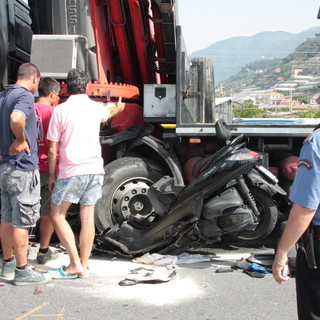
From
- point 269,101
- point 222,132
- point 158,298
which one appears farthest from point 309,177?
point 269,101

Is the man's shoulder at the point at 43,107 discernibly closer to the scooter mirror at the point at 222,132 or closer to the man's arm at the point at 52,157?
the man's arm at the point at 52,157

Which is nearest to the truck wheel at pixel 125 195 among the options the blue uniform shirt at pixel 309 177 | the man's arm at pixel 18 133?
the man's arm at pixel 18 133

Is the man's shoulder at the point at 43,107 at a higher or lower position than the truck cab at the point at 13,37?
lower

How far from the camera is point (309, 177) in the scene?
2693 millimetres

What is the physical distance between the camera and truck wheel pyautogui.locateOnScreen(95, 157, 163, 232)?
5973mm

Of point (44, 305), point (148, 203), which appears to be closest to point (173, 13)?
point (148, 203)

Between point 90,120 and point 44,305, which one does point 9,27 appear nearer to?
point 90,120

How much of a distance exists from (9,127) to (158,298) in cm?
200

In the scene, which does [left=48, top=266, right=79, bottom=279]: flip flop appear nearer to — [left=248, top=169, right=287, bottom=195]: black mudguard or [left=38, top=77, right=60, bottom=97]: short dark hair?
[left=38, top=77, right=60, bottom=97]: short dark hair

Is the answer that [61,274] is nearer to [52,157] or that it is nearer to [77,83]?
[52,157]

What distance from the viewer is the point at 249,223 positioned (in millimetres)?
5406

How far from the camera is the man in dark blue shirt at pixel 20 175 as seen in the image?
4.82 m

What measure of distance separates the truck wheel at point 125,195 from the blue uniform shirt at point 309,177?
337 centimetres

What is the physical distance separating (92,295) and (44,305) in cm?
43
